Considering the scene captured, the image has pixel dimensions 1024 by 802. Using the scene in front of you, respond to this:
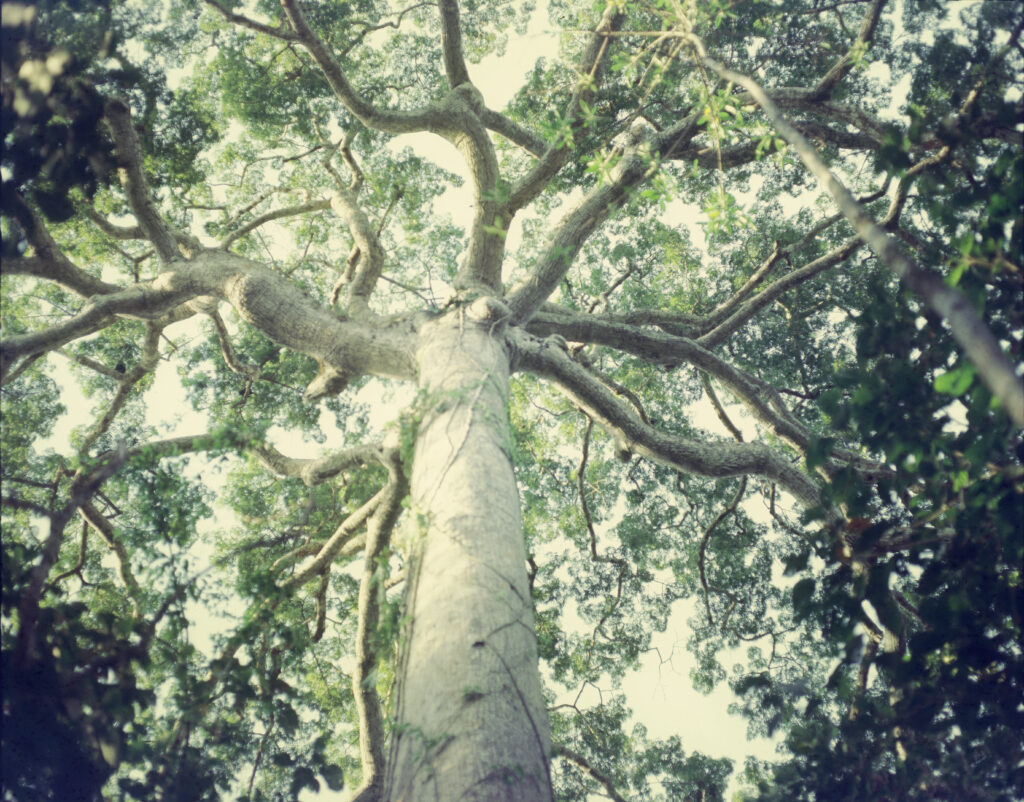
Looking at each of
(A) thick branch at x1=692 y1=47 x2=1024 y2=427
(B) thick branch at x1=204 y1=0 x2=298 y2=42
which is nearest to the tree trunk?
(A) thick branch at x1=692 y1=47 x2=1024 y2=427

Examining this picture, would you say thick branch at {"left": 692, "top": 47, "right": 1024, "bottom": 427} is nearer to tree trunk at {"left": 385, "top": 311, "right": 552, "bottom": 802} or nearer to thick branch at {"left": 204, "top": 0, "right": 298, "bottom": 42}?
tree trunk at {"left": 385, "top": 311, "right": 552, "bottom": 802}

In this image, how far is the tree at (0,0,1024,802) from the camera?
7.06 ft

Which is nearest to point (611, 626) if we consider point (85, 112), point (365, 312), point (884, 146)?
point (365, 312)

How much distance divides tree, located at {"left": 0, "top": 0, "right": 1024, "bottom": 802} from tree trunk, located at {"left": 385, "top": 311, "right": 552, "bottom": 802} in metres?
0.02

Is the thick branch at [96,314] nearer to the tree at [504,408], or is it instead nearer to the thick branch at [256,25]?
the tree at [504,408]

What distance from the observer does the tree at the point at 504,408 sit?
7.06ft

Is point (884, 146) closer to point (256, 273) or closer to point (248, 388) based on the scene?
point (256, 273)

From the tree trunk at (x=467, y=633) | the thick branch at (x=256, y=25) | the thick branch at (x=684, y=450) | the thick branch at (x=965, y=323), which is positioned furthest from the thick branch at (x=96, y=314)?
the thick branch at (x=965, y=323)

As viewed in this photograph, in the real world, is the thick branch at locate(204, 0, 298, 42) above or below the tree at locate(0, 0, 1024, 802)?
above

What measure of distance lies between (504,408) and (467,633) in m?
1.68

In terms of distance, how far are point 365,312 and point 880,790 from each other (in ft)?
16.3

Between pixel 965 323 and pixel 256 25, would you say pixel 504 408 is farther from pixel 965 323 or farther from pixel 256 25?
pixel 256 25

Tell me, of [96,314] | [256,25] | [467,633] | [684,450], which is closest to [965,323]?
[467,633]

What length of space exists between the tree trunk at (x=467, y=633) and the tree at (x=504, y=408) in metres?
0.02
